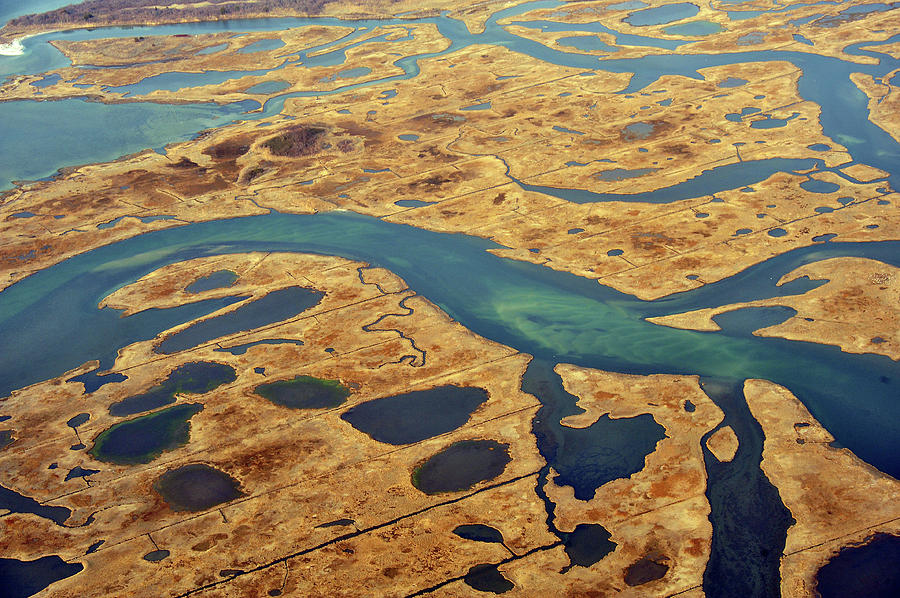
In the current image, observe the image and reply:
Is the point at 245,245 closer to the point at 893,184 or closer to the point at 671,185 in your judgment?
the point at 671,185

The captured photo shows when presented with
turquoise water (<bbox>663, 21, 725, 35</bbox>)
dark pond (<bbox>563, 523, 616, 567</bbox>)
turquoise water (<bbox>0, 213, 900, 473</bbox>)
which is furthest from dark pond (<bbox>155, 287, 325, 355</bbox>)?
turquoise water (<bbox>663, 21, 725, 35</bbox>)

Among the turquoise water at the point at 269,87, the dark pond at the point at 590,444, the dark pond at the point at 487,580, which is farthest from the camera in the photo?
the turquoise water at the point at 269,87

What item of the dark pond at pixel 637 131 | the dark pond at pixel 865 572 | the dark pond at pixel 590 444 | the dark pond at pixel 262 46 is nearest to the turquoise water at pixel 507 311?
the dark pond at pixel 590 444

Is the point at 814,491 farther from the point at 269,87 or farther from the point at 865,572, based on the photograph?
the point at 269,87

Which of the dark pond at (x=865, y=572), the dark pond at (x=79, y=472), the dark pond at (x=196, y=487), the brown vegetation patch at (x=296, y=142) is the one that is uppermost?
the brown vegetation patch at (x=296, y=142)

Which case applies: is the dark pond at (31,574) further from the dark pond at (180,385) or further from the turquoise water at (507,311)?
the turquoise water at (507,311)

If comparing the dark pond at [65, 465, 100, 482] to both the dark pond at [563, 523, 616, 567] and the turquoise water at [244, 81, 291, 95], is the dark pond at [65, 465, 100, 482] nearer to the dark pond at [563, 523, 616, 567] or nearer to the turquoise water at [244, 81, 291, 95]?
the dark pond at [563, 523, 616, 567]

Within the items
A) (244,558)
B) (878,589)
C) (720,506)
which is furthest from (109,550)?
(878,589)

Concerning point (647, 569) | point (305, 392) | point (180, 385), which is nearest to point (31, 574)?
point (180, 385)
